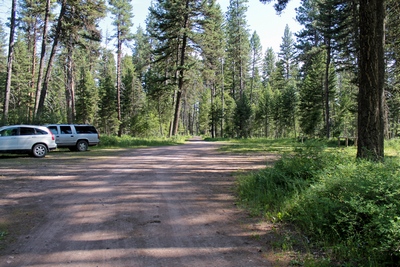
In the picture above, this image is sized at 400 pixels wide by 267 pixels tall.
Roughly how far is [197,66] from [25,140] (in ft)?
66.7

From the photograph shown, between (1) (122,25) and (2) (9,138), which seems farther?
(1) (122,25)

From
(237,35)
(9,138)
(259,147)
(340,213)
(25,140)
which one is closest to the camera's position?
(340,213)

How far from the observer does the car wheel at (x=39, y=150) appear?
14.8 m

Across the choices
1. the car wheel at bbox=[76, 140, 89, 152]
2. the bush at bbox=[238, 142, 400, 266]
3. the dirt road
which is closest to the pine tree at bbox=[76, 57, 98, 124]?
the car wheel at bbox=[76, 140, 89, 152]

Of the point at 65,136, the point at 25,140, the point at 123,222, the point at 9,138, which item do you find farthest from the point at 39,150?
the point at 123,222

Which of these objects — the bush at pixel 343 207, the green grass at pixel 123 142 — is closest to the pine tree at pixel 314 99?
the green grass at pixel 123 142

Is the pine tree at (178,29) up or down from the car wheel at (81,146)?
up

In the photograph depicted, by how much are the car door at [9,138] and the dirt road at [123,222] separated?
599 centimetres

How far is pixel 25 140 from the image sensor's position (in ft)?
47.9

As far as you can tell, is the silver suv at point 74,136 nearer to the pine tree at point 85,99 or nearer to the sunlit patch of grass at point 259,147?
the sunlit patch of grass at point 259,147

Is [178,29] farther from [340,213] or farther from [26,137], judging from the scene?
[340,213]

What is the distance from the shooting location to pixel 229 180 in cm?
Result: 892

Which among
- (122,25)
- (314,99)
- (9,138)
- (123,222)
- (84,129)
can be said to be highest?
(122,25)

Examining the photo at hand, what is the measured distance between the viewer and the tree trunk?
24.8 ft
